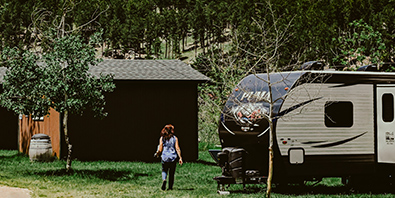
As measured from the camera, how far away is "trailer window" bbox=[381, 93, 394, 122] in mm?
14117

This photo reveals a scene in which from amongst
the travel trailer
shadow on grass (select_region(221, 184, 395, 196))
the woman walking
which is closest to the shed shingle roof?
shadow on grass (select_region(221, 184, 395, 196))

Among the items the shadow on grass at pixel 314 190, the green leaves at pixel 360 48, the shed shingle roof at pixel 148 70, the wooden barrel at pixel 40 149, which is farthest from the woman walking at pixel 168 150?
the green leaves at pixel 360 48

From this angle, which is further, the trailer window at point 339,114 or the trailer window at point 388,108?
the trailer window at point 388,108

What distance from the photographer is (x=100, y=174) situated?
18.2 metres

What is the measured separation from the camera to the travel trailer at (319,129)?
13.6 metres

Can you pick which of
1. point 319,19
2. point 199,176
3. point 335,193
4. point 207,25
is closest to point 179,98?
point 199,176

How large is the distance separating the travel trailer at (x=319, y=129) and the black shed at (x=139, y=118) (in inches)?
397

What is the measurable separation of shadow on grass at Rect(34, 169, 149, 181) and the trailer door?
7394 mm

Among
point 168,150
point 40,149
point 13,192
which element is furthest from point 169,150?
point 40,149

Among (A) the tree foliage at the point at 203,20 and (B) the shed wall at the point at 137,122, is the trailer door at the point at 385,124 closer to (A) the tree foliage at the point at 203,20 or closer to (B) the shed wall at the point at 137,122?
(B) the shed wall at the point at 137,122

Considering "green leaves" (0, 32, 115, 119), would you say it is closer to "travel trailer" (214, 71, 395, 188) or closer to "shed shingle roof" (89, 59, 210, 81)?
"travel trailer" (214, 71, 395, 188)

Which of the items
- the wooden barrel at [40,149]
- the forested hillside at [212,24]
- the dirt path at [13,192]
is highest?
the forested hillside at [212,24]

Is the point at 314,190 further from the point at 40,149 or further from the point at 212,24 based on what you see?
the point at 212,24

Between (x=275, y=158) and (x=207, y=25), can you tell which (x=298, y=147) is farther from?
(x=207, y=25)
